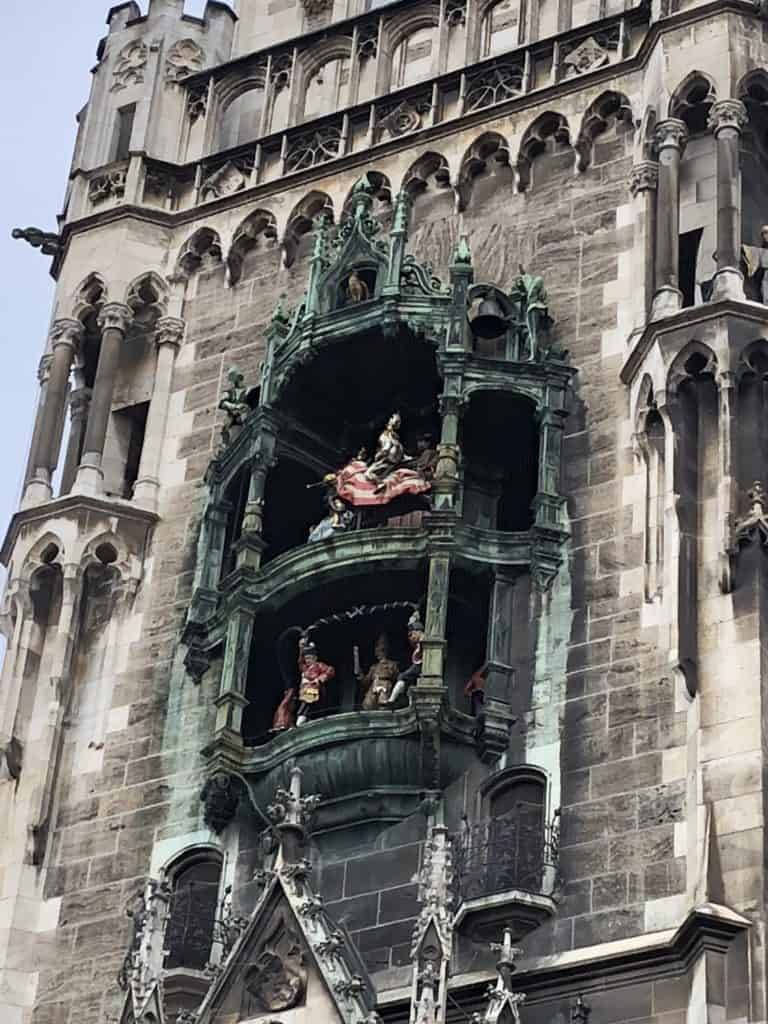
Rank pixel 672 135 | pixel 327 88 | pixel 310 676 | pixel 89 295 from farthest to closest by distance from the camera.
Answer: pixel 327 88 < pixel 89 295 < pixel 672 135 < pixel 310 676

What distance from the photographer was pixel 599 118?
25562 mm

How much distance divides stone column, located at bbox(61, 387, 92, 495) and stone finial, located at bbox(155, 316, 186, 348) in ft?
2.65

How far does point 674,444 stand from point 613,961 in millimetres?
4257

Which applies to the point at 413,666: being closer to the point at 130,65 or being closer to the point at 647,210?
the point at 647,210

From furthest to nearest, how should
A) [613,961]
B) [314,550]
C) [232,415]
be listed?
1. [232,415]
2. [314,550]
3. [613,961]

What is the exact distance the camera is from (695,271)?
23812mm

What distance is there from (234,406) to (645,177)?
4008 mm

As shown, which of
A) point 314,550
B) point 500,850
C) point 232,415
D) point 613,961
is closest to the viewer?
point 613,961

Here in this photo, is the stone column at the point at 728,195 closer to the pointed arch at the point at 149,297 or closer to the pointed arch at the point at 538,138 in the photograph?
the pointed arch at the point at 538,138

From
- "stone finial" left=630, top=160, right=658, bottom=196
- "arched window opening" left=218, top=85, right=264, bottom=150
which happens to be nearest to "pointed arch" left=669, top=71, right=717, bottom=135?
"stone finial" left=630, top=160, right=658, bottom=196

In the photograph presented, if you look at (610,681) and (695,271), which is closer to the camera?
(610,681)

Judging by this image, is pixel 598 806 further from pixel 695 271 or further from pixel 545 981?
pixel 695 271

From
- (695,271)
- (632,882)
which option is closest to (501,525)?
(695,271)

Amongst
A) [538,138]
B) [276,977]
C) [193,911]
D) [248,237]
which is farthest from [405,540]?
[248,237]
